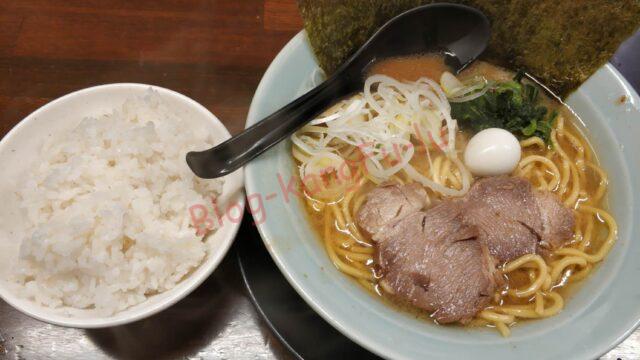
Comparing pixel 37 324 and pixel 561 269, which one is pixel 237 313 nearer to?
pixel 37 324

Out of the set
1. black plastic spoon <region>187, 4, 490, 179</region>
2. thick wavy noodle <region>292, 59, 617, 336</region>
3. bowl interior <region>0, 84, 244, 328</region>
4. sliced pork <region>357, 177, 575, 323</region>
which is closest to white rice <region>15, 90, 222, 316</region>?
bowl interior <region>0, 84, 244, 328</region>

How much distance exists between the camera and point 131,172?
160 centimetres

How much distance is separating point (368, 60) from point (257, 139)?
29.0 inches

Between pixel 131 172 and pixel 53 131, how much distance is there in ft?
1.55

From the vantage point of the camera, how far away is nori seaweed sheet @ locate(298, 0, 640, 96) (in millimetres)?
1825

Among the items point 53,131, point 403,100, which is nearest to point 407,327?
point 403,100

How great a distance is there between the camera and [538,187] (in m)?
1.97

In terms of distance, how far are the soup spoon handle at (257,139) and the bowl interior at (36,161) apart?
0.41ft

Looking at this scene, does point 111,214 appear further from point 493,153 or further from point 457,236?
point 493,153

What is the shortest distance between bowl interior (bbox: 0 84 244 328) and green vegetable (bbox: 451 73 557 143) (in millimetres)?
1086

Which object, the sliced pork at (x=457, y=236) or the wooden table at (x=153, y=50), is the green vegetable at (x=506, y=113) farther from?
the wooden table at (x=153, y=50)

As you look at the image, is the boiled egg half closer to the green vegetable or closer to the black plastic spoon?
the green vegetable

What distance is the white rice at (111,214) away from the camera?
143cm

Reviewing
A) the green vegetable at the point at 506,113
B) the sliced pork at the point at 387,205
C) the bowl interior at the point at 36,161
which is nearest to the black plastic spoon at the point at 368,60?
the bowl interior at the point at 36,161
